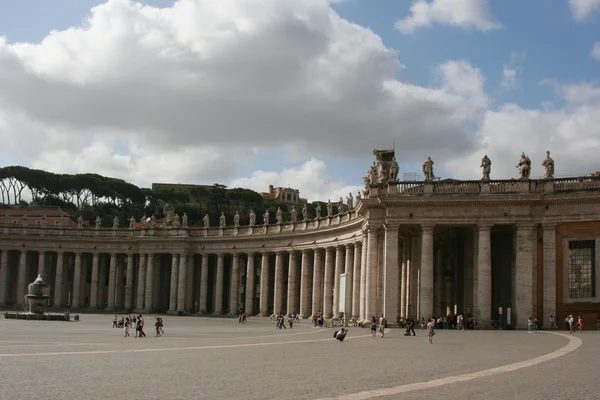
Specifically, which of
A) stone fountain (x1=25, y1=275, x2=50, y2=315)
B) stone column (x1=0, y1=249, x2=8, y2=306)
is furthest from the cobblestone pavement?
stone column (x1=0, y1=249, x2=8, y2=306)

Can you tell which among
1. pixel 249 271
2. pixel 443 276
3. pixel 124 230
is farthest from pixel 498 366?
pixel 124 230

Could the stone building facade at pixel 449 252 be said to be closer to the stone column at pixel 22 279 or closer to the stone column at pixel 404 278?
the stone column at pixel 404 278

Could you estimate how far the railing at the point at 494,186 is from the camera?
178 feet

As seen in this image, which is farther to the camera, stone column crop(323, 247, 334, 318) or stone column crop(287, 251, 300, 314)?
stone column crop(287, 251, 300, 314)

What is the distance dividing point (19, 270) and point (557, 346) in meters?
90.7

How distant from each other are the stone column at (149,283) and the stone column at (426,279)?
5688 cm

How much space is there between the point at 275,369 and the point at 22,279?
91.5 m

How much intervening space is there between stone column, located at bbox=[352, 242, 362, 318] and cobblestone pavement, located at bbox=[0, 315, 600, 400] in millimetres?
27281

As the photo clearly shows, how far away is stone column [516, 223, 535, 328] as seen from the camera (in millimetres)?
54188

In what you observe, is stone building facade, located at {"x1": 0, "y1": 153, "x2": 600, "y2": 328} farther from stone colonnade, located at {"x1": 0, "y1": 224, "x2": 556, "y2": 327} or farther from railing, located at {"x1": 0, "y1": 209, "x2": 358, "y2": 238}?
railing, located at {"x1": 0, "y1": 209, "x2": 358, "y2": 238}

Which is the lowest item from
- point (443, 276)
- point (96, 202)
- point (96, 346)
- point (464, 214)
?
point (96, 346)

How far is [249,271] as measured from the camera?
315 feet

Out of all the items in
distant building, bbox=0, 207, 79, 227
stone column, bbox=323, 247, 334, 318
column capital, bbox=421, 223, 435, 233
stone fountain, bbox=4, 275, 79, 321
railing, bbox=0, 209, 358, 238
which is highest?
distant building, bbox=0, 207, 79, 227

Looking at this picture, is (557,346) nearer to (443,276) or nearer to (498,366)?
(498,366)
